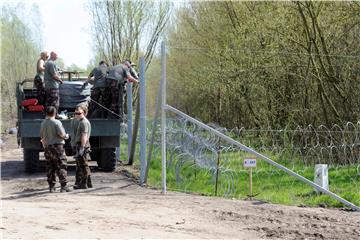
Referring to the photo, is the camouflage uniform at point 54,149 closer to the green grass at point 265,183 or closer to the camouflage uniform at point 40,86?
the green grass at point 265,183

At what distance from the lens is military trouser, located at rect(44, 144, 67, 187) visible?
10.7m

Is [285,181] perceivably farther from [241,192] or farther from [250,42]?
[250,42]

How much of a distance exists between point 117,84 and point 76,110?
3018 millimetres

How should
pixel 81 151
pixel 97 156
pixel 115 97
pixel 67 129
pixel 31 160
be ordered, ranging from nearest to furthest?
pixel 81 151
pixel 67 129
pixel 31 160
pixel 115 97
pixel 97 156

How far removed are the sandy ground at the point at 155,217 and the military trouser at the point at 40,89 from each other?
326cm

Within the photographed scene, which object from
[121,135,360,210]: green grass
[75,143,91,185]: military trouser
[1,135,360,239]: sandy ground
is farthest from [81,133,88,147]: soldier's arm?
[121,135,360,210]: green grass

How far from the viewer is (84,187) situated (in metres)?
11.0

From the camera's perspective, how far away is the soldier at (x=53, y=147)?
10.6 m

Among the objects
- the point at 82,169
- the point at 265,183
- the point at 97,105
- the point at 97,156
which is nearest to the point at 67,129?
the point at 97,105

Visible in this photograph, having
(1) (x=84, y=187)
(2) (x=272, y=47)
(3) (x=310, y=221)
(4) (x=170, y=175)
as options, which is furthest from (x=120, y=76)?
(3) (x=310, y=221)

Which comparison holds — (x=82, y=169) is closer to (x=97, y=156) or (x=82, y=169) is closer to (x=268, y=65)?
(x=97, y=156)

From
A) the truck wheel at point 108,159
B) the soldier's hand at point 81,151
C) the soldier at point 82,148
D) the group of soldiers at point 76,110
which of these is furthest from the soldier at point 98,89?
the soldier's hand at point 81,151

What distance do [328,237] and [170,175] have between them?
5666mm

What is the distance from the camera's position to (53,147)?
1068 centimetres
